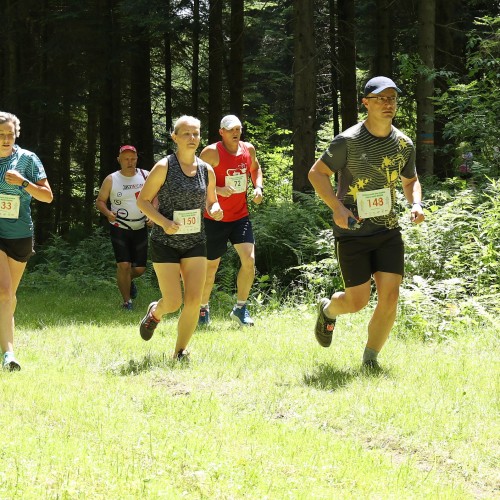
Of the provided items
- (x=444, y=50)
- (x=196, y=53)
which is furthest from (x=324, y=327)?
(x=196, y=53)

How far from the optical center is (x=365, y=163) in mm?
6645

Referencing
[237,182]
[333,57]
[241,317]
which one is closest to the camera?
[237,182]

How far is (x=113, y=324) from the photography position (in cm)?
1011

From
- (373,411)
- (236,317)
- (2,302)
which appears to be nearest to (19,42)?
(236,317)

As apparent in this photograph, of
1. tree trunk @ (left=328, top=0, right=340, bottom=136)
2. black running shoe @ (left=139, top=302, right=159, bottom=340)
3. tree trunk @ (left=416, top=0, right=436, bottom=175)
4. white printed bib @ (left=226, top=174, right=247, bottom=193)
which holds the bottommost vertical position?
black running shoe @ (left=139, top=302, right=159, bottom=340)

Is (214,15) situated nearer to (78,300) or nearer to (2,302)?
(78,300)

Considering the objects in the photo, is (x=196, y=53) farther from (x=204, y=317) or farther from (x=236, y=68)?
(x=204, y=317)

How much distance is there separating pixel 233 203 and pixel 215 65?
12.3 meters

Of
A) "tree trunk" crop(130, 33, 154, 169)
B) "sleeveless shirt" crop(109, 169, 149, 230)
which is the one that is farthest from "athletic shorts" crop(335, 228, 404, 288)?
"tree trunk" crop(130, 33, 154, 169)

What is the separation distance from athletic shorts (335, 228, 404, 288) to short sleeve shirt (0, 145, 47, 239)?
278 centimetres

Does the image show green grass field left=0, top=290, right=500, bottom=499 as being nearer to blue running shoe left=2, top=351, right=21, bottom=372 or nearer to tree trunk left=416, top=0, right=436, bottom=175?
blue running shoe left=2, top=351, right=21, bottom=372

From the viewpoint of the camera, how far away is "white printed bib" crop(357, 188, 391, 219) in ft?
21.8

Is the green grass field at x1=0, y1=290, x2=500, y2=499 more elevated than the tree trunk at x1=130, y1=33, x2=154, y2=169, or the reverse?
the tree trunk at x1=130, y1=33, x2=154, y2=169

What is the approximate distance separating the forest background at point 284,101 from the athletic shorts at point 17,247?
163 inches
